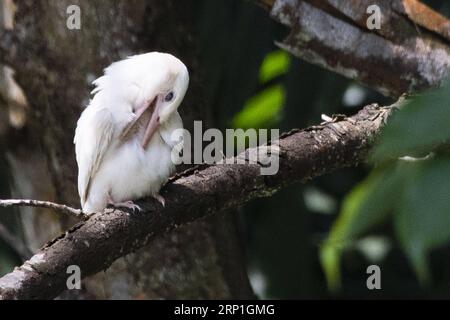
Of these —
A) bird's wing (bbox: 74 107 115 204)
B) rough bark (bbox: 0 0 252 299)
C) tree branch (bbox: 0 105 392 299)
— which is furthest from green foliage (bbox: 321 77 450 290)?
rough bark (bbox: 0 0 252 299)

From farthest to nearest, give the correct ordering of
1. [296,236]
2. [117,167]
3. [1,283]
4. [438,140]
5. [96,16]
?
[296,236] < [96,16] < [117,167] < [1,283] < [438,140]

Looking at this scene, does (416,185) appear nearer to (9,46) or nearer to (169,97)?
(169,97)

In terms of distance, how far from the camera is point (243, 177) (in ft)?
7.43

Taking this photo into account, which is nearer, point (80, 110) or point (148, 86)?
point (148, 86)

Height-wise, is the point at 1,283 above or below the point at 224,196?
below

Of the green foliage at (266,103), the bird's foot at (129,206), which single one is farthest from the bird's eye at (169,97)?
the green foliage at (266,103)

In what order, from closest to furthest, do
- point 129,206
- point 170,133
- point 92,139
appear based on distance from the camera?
point 129,206
point 92,139
point 170,133

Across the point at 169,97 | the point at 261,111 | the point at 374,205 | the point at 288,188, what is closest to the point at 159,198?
the point at 169,97

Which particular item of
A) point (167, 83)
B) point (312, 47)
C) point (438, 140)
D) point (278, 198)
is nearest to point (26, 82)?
point (167, 83)

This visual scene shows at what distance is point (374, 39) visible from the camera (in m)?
2.53

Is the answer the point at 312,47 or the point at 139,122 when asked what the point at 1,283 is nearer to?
the point at 139,122

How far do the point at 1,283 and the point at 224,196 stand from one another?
0.75 meters

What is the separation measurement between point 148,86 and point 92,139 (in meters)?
0.27

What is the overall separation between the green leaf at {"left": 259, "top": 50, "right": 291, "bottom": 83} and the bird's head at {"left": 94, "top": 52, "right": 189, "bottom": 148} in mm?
1555
